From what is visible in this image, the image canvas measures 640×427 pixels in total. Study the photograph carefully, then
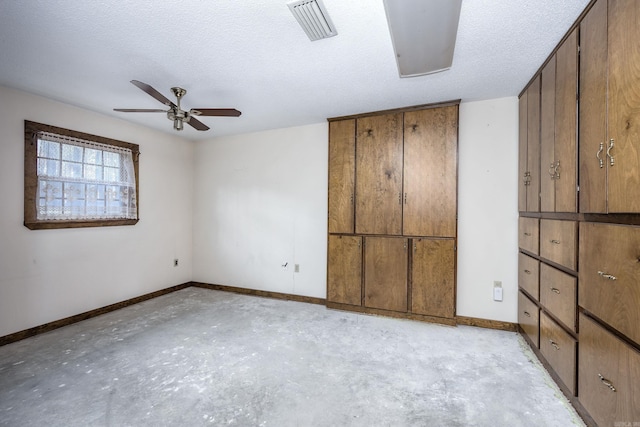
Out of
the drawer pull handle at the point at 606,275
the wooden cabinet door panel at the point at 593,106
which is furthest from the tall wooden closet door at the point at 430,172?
the drawer pull handle at the point at 606,275

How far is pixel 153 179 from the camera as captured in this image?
13.2ft

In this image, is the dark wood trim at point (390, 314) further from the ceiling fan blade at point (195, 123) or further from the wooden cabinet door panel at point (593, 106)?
the ceiling fan blade at point (195, 123)

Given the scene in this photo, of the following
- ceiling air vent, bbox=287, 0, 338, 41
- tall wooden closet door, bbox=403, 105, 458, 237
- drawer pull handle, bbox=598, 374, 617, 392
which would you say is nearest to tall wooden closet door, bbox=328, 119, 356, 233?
tall wooden closet door, bbox=403, 105, 458, 237

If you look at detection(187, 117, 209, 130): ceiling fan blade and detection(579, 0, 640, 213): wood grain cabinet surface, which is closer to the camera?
detection(579, 0, 640, 213): wood grain cabinet surface

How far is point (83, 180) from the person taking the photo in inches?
125

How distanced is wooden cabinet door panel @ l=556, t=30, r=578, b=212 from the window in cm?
461

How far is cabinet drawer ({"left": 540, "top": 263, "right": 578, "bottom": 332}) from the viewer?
5.70 ft

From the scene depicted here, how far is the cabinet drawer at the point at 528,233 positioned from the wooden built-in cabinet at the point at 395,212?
1.98 ft

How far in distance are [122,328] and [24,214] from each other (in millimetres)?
1503

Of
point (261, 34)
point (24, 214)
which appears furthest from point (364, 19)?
point (24, 214)

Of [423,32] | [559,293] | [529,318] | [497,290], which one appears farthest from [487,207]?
[423,32]

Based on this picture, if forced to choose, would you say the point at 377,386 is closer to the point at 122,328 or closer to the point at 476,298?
the point at 476,298

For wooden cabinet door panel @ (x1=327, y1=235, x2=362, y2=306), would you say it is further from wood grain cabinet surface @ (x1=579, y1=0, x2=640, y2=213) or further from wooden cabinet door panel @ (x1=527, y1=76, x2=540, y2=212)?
wood grain cabinet surface @ (x1=579, y1=0, x2=640, y2=213)

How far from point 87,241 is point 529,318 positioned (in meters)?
4.79
